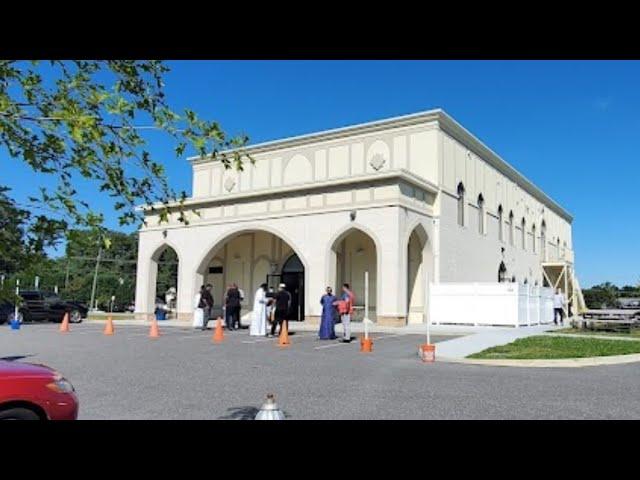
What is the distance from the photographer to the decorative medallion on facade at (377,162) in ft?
98.3

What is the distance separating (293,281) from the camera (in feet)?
105

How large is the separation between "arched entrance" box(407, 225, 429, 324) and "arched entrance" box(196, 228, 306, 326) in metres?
5.67

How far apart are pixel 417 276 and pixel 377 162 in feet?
20.3

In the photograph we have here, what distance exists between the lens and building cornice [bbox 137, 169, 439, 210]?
25.3 m

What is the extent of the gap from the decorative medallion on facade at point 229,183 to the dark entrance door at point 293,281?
6.45 meters

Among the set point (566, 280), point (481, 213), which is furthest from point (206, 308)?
point (566, 280)

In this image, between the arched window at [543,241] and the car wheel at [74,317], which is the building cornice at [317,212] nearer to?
the car wheel at [74,317]

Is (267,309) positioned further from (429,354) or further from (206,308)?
(429,354)

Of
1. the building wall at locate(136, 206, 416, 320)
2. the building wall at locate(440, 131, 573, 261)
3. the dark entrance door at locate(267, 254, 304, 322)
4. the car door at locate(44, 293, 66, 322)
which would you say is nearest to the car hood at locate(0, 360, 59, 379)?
the building wall at locate(136, 206, 416, 320)

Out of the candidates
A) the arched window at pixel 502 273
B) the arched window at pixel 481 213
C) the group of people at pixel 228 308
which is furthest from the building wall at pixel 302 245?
the arched window at pixel 502 273

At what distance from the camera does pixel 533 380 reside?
1014 centimetres
